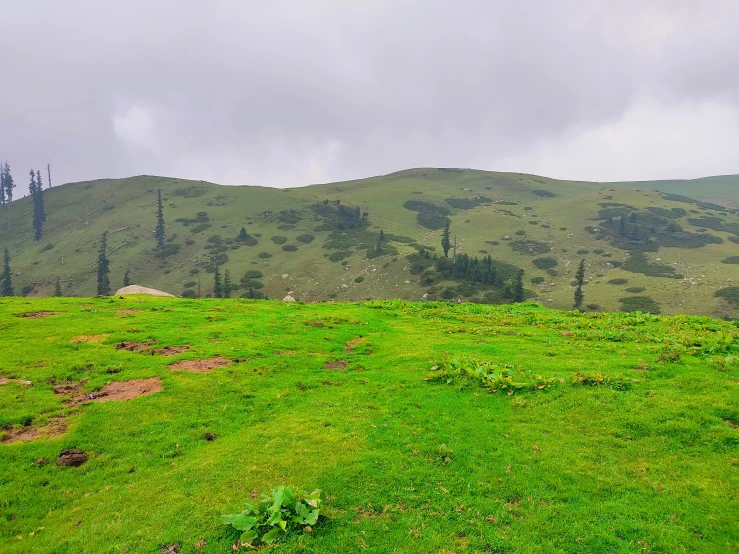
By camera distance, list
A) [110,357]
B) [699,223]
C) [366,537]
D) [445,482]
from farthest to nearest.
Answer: [699,223], [110,357], [445,482], [366,537]

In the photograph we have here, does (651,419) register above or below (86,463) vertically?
above

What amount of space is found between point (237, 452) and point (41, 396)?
34.8ft

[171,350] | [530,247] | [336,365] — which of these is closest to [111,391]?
[171,350]

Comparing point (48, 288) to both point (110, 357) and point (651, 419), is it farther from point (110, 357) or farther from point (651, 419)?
point (651, 419)

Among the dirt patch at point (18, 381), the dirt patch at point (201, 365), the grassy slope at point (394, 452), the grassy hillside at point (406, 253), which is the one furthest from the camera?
the grassy hillside at point (406, 253)

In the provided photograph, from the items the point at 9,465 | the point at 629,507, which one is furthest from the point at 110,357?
the point at 629,507

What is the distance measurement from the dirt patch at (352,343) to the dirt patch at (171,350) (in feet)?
34.0

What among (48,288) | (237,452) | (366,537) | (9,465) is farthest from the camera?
(48,288)

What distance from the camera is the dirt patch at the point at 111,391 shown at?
1741cm

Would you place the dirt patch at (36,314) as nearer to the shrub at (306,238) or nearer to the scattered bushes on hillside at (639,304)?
the scattered bushes on hillside at (639,304)

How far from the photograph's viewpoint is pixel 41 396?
17.2 meters

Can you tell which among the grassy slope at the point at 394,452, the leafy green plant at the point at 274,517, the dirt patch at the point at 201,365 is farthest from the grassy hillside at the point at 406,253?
the leafy green plant at the point at 274,517

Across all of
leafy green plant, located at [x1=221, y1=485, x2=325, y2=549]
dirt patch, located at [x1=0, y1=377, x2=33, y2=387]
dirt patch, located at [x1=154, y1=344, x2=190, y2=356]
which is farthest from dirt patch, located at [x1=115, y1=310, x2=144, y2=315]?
leafy green plant, located at [x1=221, y1=485, x2=325, y2=549]

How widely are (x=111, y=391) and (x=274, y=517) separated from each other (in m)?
13.1
